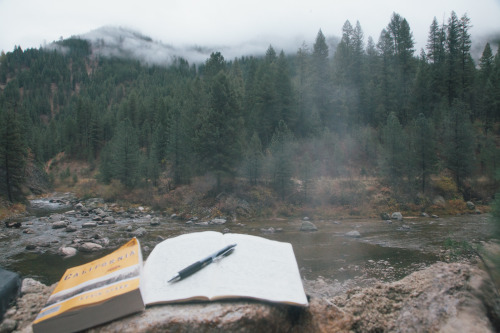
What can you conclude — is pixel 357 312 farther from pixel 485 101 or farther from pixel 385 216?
pixel 485 101

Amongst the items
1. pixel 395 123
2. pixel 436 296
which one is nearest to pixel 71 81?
pixel 395 123

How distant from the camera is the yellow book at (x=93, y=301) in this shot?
175 centimetres

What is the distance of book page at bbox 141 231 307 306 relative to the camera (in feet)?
6.61

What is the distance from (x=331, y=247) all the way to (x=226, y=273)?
11.4m

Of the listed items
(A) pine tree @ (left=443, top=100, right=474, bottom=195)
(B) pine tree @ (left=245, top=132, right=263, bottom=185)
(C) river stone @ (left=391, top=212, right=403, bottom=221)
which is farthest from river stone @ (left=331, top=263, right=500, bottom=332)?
(A) pine tree @ (left=443, top=100, right=474, bottom=195)

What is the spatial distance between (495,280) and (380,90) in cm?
4793

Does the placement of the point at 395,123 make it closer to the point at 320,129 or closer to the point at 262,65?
the point at 320,129

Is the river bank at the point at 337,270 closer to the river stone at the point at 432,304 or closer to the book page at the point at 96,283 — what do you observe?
the river stone at the point at 432,304

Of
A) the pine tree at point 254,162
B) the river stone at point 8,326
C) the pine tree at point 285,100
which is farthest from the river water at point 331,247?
the pine tree at point 285,100

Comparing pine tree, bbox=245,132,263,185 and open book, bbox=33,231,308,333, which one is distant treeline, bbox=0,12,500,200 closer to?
pine tree, bbox=245,132,263,185

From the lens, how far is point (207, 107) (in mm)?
27172

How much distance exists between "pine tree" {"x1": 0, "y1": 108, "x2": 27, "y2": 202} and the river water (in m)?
11.8

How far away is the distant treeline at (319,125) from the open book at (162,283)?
9940mm

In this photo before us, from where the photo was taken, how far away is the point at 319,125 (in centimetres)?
3866
